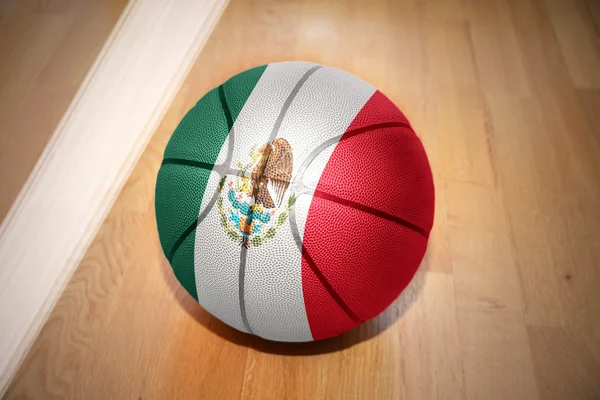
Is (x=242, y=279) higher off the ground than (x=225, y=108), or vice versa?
(x=225, y=108)

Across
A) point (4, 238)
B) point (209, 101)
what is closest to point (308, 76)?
point (209, 101)

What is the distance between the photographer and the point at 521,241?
174cm

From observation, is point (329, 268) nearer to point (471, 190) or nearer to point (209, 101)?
point (209, 101)

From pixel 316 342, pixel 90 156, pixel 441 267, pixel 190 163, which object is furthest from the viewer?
pixel 90 156

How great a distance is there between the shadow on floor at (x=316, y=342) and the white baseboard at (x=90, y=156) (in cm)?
48

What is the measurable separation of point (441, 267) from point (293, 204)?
0.82m

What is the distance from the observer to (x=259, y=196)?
112cm

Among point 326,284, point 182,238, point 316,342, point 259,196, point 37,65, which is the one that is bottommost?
point 37,65

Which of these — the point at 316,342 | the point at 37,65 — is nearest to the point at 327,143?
the point at 316,342

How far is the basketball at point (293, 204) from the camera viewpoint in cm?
113

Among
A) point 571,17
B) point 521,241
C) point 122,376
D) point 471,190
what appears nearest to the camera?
point 122,376

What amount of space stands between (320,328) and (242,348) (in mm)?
364

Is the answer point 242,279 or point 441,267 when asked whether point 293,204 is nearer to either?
point 242,279

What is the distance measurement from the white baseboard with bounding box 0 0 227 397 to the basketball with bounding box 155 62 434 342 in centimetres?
71
